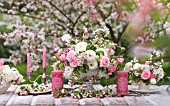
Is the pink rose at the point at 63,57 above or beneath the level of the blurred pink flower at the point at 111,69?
above

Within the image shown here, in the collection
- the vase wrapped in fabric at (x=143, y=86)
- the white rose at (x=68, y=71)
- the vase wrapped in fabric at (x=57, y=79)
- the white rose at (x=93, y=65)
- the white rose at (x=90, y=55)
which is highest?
the white rose at (x=90, y=55)

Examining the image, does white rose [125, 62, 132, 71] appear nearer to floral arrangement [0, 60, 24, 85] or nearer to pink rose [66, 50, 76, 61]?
pink rose [66, 50, 76, 61]

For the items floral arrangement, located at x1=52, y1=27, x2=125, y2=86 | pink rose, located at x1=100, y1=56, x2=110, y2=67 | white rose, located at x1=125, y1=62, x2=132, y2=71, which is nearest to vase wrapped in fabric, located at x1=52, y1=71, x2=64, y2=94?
floral arrangement, located at x1=52, y1=27, x2=125, y2=86

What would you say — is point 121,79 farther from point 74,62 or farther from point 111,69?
point 74,62

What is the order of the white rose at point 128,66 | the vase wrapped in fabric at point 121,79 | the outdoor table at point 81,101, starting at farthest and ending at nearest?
the white rose at point 128,66
the vase wrapped in fabric at point 121,79
the outdoor table at point 81,101

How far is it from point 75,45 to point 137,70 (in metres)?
0.49

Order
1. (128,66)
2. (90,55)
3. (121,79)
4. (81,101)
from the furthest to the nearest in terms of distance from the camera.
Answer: (128,66)
(121,79)
(90,55)
(81,101)

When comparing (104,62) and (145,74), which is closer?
(104,62)

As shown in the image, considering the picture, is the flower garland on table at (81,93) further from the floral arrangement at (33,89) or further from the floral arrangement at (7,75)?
the floral arrangement at (7,75)

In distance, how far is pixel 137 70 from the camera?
11.2 feet

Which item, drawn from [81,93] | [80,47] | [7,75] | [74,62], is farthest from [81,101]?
[7,75]

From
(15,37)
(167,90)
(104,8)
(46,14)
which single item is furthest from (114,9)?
(167,90)

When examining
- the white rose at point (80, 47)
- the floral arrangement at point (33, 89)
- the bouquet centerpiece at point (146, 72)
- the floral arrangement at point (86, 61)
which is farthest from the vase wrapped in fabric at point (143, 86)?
the floral arrangement at point (33, 89)

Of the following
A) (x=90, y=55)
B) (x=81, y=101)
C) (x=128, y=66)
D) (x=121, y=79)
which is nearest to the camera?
(x=81, y=101)
